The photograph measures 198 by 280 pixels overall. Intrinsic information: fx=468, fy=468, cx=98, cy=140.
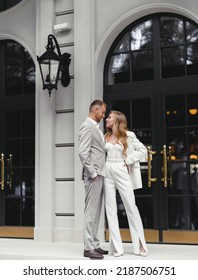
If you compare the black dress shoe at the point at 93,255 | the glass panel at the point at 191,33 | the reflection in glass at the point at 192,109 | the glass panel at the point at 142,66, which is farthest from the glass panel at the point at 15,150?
the glass panel at the point at 191,33

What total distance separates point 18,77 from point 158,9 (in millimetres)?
3009

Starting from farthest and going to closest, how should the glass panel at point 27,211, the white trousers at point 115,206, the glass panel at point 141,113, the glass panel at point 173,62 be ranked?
1. the glass panel at point 27,211
2. the glass panel at point 141,113
3. the glass panel at point 173,62
4. the white trousers at point 115,206

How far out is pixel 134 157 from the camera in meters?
6.43

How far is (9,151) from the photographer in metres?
8.98

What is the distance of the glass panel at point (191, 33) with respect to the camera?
7681 millimetres

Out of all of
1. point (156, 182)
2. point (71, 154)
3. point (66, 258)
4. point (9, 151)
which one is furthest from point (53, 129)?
point (66, 258)

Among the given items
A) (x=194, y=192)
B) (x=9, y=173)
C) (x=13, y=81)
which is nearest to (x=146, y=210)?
(x=194, y=192)

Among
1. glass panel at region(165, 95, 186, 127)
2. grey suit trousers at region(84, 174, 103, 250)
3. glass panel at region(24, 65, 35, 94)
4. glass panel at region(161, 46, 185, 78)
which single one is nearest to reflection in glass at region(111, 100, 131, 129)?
glass panel at region(165, 95, 186, 127)

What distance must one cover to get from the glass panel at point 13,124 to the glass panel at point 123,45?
2.28m

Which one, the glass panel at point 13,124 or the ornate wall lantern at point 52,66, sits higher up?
the ornate wall lantern at point 52,66

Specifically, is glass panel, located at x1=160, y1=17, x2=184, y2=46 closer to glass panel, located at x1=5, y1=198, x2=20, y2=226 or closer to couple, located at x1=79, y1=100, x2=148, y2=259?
couple, located at x1=79, y1=100, x2=148, y2=259

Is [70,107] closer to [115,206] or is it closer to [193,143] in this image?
[193,143]

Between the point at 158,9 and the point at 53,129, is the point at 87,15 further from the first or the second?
the point at 53,129

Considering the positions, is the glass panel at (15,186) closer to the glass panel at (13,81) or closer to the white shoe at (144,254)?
the glass panel at (13,81)
